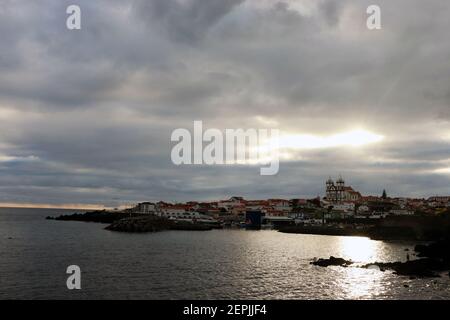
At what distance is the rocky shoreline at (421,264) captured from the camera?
46.6 meters

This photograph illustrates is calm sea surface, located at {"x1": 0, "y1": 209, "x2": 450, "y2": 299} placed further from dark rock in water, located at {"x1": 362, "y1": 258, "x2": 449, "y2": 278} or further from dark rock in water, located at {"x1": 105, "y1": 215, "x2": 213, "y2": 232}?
dark rock in water, located at {"x1": 105, "y1": 215, "x2": 213, "y2": 232}

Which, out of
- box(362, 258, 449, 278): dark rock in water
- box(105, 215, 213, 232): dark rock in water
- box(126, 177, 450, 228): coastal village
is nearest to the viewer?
box(362, 258, 449, 278): dark rock in water

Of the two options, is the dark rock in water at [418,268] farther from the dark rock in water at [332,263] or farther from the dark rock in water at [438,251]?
the dark rock in water at [438,251]

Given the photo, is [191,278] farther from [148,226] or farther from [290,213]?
[290,213]

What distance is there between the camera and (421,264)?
49.2 meters

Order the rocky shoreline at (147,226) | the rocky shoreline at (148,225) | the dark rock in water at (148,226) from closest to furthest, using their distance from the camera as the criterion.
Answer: the rocky shoreline at (147,226), the dark rock in water at (148,226), the rocky shoreline at (148,225)

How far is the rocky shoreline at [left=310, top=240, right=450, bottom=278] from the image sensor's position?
46.6 metres

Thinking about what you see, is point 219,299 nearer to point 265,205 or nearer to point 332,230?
point 332,230

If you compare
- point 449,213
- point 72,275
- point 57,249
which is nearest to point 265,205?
point 449,213

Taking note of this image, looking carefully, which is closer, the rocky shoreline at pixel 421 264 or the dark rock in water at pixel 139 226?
the rocky shoreline at pixel 421 264

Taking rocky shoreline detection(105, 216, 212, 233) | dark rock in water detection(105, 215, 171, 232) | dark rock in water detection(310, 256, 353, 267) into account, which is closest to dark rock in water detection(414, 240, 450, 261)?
dark rock in water detection(310, 256, 353, 267)

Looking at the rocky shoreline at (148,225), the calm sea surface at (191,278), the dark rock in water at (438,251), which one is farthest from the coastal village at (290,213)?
the calm sea surface at (191,278)
